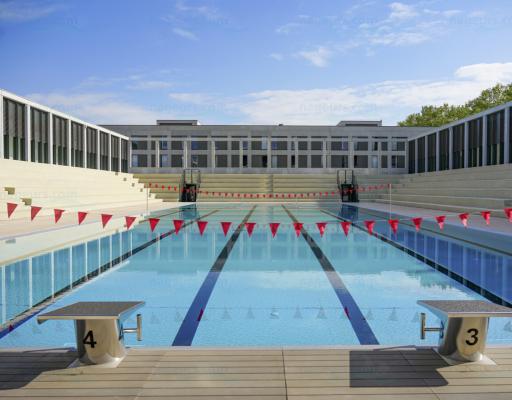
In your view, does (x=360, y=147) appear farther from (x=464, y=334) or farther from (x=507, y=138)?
(x=464, y=334)

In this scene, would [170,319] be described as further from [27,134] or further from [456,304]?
[27,134]

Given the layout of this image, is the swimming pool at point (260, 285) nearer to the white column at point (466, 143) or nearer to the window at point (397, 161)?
the white column at point (466, 143)

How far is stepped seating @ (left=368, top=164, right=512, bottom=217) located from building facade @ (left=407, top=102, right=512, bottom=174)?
1.46 m

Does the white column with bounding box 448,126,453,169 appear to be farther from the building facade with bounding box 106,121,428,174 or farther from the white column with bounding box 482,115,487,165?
the building facade with bounding box 106,121,428,174

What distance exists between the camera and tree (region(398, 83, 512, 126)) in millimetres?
45656

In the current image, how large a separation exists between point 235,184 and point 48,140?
42.4ft

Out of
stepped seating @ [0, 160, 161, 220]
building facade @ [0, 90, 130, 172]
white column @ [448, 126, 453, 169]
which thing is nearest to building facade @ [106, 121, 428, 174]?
building facade @ [0, 90, 130, 172]

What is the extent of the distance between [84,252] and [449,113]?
53.8 metres

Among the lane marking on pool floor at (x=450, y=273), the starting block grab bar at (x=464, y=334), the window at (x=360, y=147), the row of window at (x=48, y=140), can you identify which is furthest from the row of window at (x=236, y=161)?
the starting block grab bar at (x=464, y=334)

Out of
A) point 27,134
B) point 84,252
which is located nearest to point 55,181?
point 27,134

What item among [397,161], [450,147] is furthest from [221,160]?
[450,147]

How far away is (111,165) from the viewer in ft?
106

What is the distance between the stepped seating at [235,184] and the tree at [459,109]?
27372 mm

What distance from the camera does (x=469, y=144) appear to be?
80.8 ft
